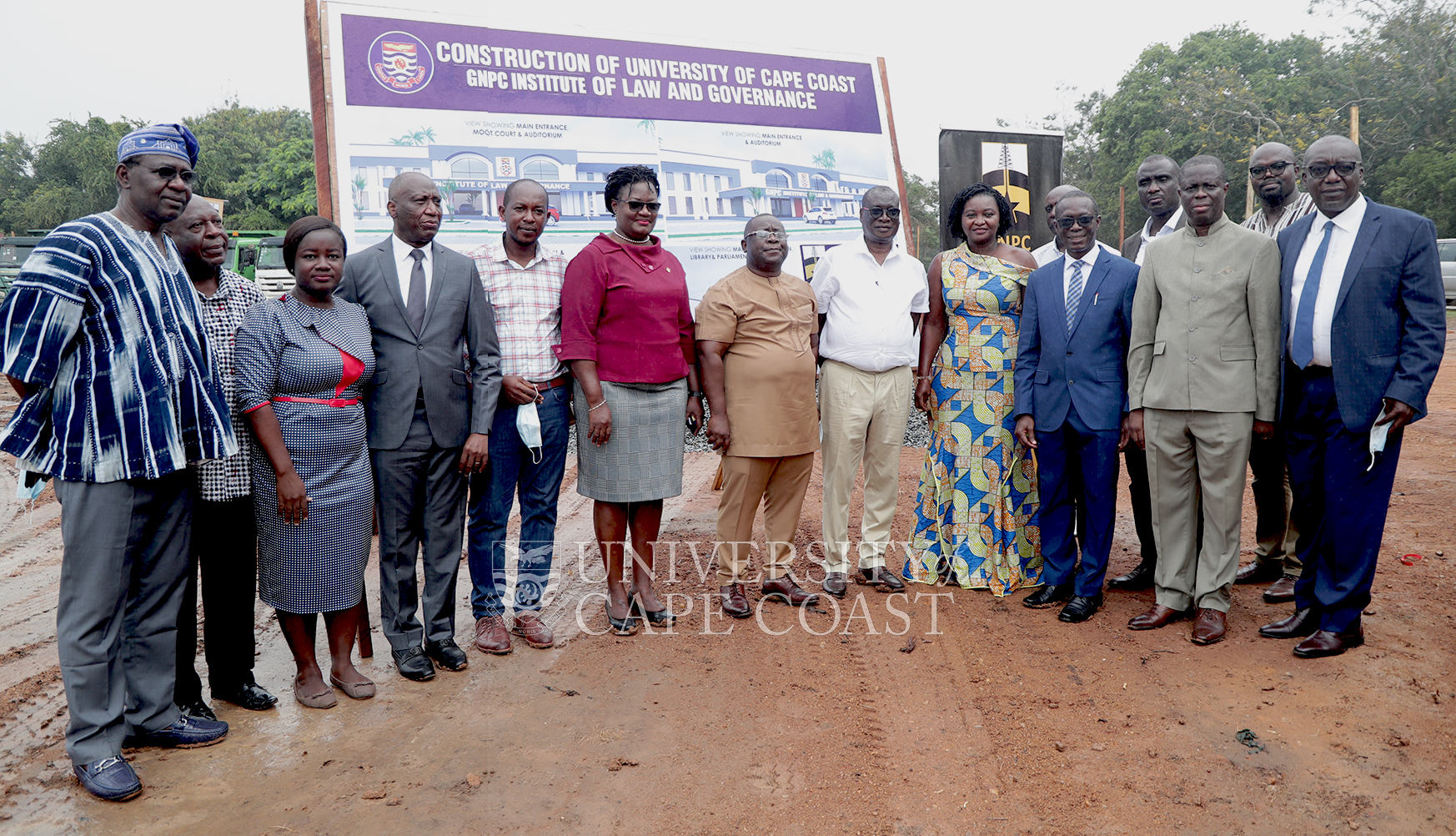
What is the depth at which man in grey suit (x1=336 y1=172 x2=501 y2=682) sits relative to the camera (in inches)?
140

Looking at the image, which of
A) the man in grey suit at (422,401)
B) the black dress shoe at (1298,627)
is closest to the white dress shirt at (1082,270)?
the black dress shoe at (1298,627)

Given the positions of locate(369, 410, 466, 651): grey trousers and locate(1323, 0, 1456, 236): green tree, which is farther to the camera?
locate(1323, 0, 1456, 236): green tree

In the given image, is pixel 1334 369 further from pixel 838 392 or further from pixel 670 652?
pixel 670 652

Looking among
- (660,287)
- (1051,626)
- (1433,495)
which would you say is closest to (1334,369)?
(1051,626)

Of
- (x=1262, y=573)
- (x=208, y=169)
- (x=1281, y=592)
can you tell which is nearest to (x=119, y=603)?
(x=1281, y=592)

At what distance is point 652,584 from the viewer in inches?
186

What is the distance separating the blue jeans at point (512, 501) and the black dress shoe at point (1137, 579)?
283cm

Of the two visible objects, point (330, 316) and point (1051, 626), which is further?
point (1051, 626)

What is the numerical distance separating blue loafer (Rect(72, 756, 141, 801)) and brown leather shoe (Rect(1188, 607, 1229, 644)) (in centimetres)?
388

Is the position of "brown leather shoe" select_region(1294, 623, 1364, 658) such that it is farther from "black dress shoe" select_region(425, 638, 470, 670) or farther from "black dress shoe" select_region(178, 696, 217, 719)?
"black dress shoe" select_region(178, 696, 217, 719)

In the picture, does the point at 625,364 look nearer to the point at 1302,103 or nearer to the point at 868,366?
the point at 868,366

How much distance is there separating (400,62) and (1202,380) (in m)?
4.99

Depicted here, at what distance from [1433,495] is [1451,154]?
1808 cm

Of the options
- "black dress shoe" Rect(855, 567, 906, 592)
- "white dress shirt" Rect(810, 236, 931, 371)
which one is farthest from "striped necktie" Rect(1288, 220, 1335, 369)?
"black dress shoe" Rect(855, 567, 906, 592)
